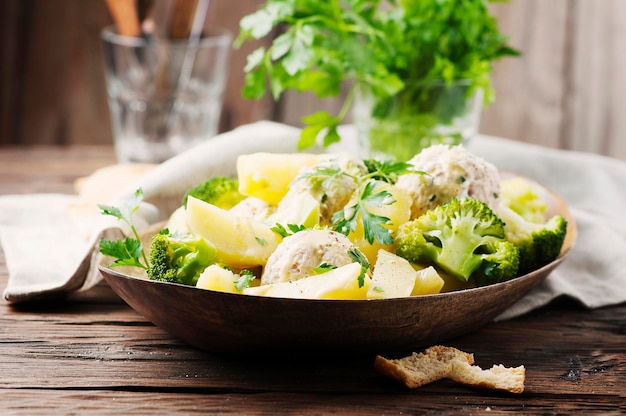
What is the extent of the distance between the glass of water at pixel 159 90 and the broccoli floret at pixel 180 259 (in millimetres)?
1480

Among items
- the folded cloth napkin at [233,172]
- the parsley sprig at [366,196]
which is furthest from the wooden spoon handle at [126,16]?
the parsley sprig at [366,196]

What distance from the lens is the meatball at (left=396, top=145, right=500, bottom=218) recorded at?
1.56 meters

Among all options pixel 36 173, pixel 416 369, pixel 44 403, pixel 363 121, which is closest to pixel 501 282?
pixel 416 369

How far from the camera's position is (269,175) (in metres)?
1.63

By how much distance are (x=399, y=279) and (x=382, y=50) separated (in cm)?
92

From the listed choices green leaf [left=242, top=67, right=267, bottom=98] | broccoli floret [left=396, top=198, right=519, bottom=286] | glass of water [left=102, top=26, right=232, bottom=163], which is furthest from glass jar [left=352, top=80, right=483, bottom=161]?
glass of water [left=102, top=26, right=232, bottom=163]

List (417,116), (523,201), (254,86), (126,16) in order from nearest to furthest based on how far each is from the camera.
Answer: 1. (523,201)
2. (254,86)
3. (417,116)
4. (126,16)

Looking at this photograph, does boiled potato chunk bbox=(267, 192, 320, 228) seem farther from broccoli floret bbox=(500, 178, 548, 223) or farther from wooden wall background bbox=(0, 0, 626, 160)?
wooden wall background bbox=(0, 0, 626, 160)

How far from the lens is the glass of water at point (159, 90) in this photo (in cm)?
281

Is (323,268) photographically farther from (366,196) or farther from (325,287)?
(366,196)

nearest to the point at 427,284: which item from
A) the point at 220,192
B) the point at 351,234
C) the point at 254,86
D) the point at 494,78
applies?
the point at 351,234

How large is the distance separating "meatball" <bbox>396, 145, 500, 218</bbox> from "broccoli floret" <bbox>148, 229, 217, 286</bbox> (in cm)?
41

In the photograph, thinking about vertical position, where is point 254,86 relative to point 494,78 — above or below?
above

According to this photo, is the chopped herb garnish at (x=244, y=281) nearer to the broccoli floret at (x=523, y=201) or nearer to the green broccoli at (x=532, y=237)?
the green broccoli at (x=532, y=237)
